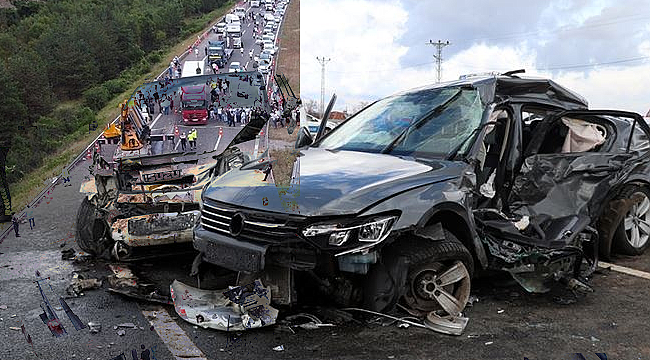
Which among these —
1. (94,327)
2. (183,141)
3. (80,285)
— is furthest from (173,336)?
(183,141)

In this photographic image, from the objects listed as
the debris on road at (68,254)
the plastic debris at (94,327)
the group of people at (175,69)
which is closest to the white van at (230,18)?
the group of people at (175,69)

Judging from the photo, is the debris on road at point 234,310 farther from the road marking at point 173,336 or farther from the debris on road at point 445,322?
the debris on road at point 445,322

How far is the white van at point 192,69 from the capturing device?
284 inches

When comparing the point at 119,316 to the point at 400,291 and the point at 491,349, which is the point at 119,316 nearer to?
the point at 400,291

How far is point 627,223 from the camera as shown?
566cm

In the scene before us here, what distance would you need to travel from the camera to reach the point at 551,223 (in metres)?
4.84

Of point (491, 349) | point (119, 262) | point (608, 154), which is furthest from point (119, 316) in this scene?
point (608, 154)

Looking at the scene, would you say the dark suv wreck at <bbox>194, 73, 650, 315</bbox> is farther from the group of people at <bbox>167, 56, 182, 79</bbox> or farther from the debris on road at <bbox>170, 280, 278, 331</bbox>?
the group of people at <bbox>167, 56, 182, 79</bbox>

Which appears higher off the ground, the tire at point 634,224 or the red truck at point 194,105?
the red truck at point 194,105

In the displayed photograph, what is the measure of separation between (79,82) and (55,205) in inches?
1261

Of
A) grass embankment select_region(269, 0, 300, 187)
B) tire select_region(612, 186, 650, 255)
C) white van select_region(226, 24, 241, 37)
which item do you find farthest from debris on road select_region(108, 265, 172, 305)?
tire select_region(612, 186, 650, 255)

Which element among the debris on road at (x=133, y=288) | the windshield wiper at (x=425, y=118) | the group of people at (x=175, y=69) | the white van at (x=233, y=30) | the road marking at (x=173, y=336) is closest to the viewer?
the road marking at (x=173, y=336)

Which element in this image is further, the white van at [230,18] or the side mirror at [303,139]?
the white van at [230,18]

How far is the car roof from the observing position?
494cm
